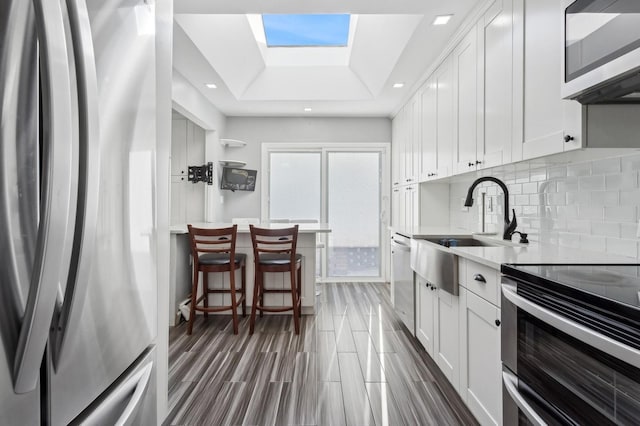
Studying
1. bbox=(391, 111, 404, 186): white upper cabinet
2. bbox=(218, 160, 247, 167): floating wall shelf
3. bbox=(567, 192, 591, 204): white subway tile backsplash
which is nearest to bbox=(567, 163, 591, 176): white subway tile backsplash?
bbox=(567, 192, 591, 204): white subway tile backsplash

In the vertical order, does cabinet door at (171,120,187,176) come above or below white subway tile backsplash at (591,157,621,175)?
above

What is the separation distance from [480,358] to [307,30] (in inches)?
141

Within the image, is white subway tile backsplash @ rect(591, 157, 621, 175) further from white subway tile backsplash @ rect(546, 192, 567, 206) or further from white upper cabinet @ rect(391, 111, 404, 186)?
white upper cabinet @ rect(391, 111, 404, 186)

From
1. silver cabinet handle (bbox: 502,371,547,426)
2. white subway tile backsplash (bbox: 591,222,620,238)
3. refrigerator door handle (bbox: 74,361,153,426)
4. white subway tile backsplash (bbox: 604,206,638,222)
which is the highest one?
white subway tile backsplash (bbox: 604,206,638,222)

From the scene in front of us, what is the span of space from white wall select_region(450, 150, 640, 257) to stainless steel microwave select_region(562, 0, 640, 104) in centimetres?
43

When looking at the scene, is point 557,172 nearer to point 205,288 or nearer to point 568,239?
point 568,239

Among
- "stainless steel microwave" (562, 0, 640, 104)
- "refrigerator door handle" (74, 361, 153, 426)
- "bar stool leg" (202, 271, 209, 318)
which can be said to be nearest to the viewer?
"refrigerator door handle" (74, 361, 153, 426)

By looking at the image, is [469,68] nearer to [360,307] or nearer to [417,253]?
[417,253]

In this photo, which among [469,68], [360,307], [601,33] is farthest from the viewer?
[360,307]

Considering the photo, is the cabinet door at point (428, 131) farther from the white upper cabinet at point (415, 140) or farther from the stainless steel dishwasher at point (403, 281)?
the stainless steel dishwasher at point (403, 281)

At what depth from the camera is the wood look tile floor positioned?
189cm

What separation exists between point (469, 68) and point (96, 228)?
2623 millimetres

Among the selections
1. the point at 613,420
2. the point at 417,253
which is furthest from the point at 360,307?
the point at 613,420

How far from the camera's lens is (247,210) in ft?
17.0
